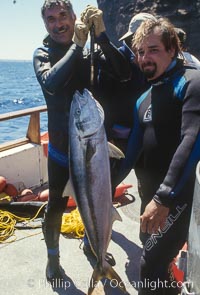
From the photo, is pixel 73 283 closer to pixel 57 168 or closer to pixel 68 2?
pixel 57 168

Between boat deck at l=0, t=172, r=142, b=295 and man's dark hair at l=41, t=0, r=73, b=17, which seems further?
boat deck at l=0, t=172, r=142, b=295

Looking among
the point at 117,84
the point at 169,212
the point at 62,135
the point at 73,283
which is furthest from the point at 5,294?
the point at 117,84

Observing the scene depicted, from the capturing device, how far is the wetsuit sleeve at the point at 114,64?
286 centimetres

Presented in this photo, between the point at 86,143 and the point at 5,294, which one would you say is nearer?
the point at 86,143

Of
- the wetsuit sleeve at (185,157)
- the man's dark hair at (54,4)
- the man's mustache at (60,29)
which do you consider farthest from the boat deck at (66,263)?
the man's dark hair at (54,4)

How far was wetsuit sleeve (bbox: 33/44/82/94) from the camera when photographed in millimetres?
2580

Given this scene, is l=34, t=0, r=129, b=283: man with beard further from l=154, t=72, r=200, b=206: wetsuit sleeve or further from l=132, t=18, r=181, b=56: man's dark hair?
l=154, t=72, r=200, b=206: wetsuit sleeve

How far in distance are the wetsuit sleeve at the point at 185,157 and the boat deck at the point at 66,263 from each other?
1.51m

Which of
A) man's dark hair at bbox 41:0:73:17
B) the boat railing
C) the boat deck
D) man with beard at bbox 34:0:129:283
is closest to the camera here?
man with beard at bbox 34:0:129:283

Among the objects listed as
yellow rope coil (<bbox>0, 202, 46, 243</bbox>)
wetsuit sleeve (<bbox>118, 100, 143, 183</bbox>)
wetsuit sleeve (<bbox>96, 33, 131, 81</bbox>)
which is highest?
wetsuit sleeve (<bbox>96, 33, 131, 81</bbox>)

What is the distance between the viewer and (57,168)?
320cm

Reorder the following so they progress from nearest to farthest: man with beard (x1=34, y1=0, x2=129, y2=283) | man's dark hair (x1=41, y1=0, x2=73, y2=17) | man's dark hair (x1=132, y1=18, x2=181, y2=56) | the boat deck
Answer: man's dark hair (x1=132, y1=18, x2=181, y2=56)
man with beard (x1=34, y1=0, x2=129, y2=283)
man's dark hair (x1=41, y1=0, x2=73, y2=17)
the boat deck

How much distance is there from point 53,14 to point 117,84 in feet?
2.74

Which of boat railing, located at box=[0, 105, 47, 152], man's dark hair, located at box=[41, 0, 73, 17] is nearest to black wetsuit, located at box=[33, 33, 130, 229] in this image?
man's dark hair, located at box=[41, 0, 73, 17]
